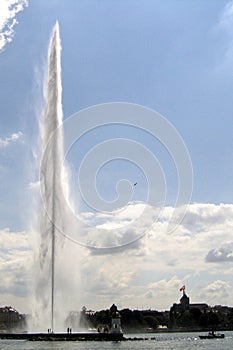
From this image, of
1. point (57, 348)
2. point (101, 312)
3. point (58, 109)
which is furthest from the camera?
point (101, 312)

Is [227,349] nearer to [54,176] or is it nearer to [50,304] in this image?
[50,304]

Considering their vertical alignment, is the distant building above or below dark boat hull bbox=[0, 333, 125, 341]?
above

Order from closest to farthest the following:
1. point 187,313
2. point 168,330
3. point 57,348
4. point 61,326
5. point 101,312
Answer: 1. point 57,348
2. point 61,326
3. point 101,312
4. point 168,330
5. point 187,313

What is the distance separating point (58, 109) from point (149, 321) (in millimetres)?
131205

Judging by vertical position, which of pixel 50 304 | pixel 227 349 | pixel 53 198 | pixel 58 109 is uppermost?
pixel 58 109

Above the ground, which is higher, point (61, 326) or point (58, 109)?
point (58, 109)

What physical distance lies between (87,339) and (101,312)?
91.7 meters

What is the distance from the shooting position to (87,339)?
7831 centimetres

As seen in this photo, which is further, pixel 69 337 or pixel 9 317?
pixel 9 317

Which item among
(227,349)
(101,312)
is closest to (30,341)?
(227,349)

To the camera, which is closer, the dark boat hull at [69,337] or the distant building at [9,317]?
the dark boat hull at [69,337]

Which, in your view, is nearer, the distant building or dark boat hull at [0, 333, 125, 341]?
dark boat hull at [0, 333, 125, 341]

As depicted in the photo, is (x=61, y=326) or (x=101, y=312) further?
(x=101, y=312)

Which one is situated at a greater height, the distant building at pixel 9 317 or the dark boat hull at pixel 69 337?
the distant building at pixel 9 317
